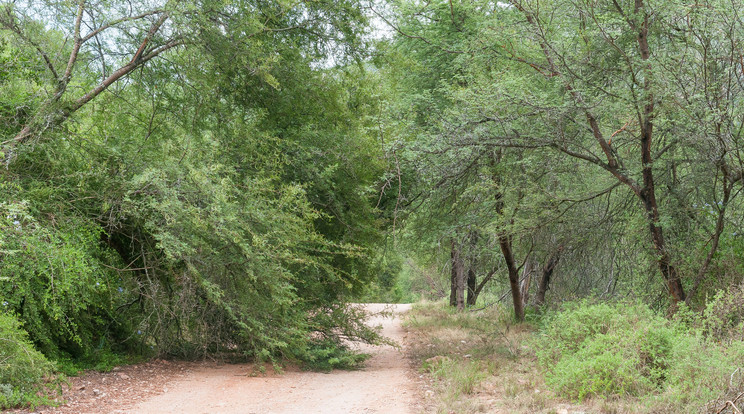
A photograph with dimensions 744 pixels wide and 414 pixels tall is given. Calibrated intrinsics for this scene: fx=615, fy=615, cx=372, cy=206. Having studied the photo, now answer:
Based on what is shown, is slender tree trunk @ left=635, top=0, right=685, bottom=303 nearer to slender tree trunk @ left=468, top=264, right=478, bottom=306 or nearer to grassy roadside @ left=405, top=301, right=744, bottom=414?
grassy roadside @ left=405, top=301, right=744, bottom=414

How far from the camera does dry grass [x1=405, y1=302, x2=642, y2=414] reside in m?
6.61

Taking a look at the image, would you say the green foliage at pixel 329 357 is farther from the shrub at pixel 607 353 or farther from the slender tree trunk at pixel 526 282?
the slender tree trunk at pixel 526 282

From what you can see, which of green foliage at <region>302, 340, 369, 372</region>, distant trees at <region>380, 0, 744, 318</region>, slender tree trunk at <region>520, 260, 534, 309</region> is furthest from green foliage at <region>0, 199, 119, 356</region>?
slender tree trunk at <region>520, 260, 534, 309</region>

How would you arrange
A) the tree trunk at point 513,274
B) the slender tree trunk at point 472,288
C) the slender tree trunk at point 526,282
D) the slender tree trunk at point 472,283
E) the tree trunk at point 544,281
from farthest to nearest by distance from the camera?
1. the slender tree trunk at point 472,288
2. the slender tree trunk at point 526,282
3. the slender tree trunk at point 472,283
4. the tree trunk at point 544,281
5. the tree trunk at point 513,274

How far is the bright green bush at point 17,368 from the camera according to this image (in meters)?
6.33

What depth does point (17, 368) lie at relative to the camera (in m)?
6.53

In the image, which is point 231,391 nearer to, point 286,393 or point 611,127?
point 286,393

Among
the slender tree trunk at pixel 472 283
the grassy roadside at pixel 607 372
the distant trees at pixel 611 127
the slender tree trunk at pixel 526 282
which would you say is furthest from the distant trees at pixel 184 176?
the slender tree trunk at pixel 526 282

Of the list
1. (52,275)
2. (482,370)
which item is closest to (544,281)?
(482,370)

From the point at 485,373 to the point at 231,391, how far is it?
11.7 feet

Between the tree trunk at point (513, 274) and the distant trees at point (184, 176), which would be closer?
the distant trees at point (184, 176)

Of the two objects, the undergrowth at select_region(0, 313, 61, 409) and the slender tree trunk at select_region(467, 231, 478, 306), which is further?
the slender tree trunk at select_region(467, 231, 478, 306)

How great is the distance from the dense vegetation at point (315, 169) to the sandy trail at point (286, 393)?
66 centimetres

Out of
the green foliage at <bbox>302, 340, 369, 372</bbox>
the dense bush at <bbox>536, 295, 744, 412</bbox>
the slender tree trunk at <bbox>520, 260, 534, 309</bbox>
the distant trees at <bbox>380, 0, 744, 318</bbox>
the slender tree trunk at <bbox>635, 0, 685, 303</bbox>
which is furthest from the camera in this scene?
the slender tree trunk at <bbox>520, 260, 534, 309</bbox>
